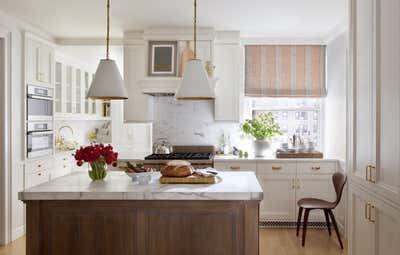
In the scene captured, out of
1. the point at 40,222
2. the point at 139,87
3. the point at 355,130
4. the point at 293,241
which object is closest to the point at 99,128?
the point at 139,87

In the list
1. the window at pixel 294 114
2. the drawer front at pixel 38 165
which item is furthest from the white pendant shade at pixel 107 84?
the window at pixel 294 114

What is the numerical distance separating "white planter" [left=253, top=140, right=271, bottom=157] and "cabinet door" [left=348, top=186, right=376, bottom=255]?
88.0 inches

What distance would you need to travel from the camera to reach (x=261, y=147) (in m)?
5.04

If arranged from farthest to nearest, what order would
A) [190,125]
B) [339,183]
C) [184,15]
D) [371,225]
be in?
1. [190,125]
2. [184,15]
3. [339,183]
4. [371,225]

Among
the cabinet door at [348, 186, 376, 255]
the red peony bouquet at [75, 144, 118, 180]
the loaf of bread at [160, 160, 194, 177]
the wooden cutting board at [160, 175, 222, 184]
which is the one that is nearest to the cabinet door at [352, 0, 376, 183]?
the cabinet door at [348, 186, 376, 255]

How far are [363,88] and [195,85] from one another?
45.6 inches

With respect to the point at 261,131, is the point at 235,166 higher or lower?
lower

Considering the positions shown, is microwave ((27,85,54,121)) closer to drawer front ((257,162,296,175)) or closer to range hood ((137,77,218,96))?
range hood ((137,77,218,96))

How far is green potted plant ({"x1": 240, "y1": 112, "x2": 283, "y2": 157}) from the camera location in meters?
5.04

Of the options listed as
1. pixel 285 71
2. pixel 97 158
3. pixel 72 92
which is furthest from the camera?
pixel 72 92

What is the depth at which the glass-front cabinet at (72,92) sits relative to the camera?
5.69m

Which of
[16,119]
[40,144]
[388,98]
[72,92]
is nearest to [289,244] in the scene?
[388,98]

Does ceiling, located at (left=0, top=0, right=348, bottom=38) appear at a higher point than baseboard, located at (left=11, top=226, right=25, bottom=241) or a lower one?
higher

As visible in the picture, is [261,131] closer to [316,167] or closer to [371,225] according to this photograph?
[316,167]
